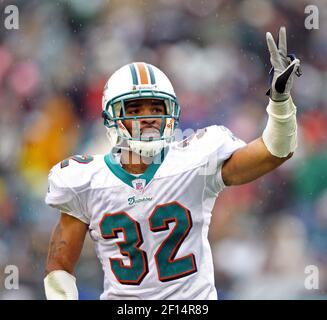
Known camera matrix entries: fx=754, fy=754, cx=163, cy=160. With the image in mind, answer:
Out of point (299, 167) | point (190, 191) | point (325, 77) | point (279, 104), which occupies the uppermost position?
point (325, 77)

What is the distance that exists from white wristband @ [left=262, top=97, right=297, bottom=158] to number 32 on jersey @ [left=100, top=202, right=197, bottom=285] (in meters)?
0.40

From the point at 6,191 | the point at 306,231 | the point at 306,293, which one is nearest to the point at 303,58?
the point at 306,231

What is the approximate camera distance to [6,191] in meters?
4.78

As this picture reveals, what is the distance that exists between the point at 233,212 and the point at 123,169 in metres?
2.04

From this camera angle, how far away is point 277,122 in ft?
7.93

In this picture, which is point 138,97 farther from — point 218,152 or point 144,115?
point 218,152

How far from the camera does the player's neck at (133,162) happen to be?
272cm

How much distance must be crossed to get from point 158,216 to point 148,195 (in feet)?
0.28

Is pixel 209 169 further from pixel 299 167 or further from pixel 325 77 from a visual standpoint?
pixel 325 77

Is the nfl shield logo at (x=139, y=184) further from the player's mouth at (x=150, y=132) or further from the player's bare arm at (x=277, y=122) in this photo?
the player's bare arm at (x=277, y=122)

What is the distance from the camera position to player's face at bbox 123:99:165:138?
2.66 meters
